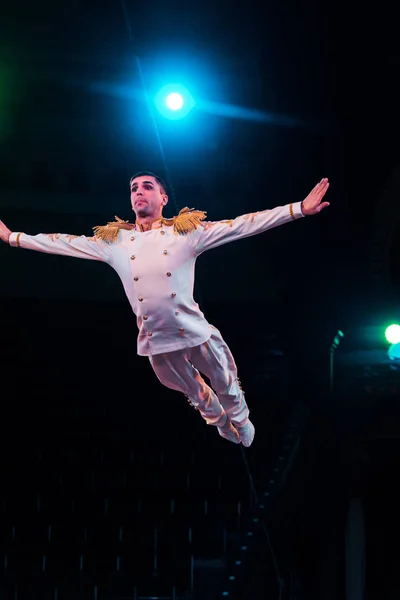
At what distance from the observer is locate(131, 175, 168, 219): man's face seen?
3127 millimetres

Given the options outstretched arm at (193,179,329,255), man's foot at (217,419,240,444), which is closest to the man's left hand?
outstretched arm at (193,179,329,255)

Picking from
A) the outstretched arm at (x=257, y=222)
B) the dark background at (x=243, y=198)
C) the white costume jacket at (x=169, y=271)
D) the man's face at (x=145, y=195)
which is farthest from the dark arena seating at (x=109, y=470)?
the man's face at (x=145, y=195)

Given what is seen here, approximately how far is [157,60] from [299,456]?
3.20m

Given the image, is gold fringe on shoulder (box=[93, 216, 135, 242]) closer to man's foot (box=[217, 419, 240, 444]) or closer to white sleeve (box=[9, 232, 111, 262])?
white sleeve (box=[9, 232, 111, 262])

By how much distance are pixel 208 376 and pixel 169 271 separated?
0.60m

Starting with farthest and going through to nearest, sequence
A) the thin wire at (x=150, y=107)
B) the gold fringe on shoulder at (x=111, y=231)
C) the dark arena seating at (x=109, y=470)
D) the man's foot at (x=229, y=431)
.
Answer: the thin wire at (x=150, y=107)
the dark arena seating at (x=109, y=470)
the man's foot at (x=229, y=431)
the gold fringe on shoulder at (x=111, y=231)

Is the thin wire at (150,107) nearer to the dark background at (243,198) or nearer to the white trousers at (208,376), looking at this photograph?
the dark background at (243,198)

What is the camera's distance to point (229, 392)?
3.40m

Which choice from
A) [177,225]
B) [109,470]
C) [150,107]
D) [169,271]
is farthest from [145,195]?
[109,470]

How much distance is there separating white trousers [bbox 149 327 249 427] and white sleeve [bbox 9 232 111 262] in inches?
20.9

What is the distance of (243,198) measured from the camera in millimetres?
6336

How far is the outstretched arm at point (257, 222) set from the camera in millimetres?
2930

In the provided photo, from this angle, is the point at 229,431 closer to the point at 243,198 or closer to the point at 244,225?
the point at 244,225

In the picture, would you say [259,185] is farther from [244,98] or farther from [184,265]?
[184,265]
